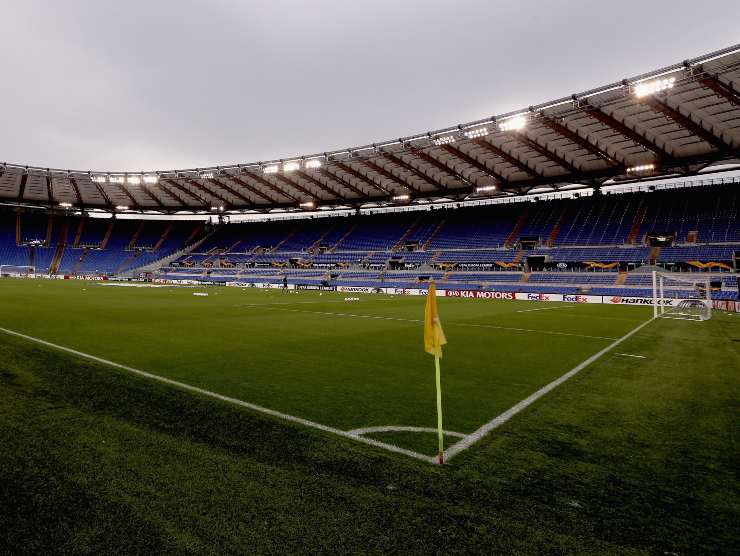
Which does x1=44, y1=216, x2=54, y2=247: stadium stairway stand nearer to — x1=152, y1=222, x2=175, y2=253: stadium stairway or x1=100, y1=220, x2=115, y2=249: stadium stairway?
x1=100, y1=220, x2=115, y2=249: stadium stairway

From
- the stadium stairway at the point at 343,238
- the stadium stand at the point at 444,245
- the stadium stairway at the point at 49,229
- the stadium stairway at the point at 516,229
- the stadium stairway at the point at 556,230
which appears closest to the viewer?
the stadium stand at the point at 444,245

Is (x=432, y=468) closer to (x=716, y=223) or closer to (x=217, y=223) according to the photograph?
(x=716, y=223)

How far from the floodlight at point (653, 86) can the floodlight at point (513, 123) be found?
839 cm

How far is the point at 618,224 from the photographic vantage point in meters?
47.2

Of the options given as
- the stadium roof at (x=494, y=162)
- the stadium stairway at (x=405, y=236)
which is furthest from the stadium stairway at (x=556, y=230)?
the stadium stairway at (x=405, y=236)

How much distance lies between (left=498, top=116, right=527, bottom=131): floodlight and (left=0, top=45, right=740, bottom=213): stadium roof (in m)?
0.08

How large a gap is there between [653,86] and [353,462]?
110ft

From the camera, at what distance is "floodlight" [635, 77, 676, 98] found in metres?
26.9

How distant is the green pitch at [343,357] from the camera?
234 inches

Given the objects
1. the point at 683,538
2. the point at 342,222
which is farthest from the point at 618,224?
the point at 683,538

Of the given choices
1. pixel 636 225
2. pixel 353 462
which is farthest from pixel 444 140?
pixel 353 462

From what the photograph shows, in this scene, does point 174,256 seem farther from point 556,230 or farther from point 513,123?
point 556,230

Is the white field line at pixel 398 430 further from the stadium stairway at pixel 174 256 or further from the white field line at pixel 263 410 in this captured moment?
the stadium stairway at pixel 174 256

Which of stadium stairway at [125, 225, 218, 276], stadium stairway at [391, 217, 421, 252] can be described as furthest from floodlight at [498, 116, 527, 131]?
stadium stairway at [125, 225, 218, 276]
